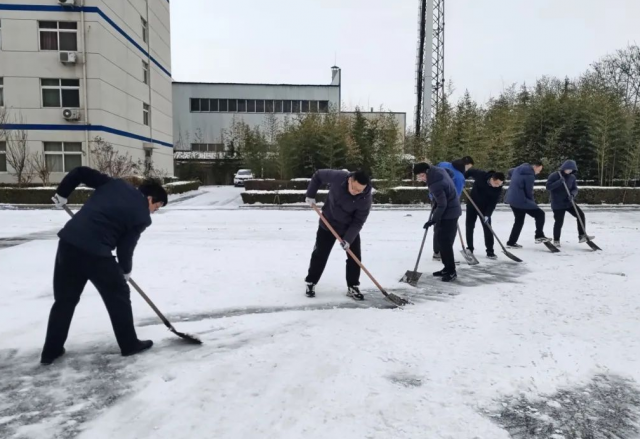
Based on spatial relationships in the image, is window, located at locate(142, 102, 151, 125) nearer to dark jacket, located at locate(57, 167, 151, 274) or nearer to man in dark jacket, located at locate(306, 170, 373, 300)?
→ man in dark jacket, located at locate(306, 170, 373, 300)

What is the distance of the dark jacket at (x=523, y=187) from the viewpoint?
28.1 feet

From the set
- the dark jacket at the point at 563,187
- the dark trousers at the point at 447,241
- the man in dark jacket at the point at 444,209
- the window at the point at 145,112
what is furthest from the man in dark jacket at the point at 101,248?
the window at the point at 145,112

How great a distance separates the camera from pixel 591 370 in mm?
3615

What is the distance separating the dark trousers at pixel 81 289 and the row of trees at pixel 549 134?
1901 cm

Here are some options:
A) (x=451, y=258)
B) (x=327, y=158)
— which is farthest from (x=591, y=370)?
(x=327, y=158)

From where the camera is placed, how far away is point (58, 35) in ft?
68.1

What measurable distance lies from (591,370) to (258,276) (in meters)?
4.07

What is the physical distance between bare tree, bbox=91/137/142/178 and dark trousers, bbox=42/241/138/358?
16920mm

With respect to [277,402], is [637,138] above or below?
above

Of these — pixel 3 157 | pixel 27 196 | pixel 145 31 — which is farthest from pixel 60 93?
pixel 145 31

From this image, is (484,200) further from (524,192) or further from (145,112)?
(145,112)

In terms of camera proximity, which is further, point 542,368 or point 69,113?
point 69,113

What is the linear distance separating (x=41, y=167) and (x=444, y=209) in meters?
19.7

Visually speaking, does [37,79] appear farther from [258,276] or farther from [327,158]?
[258,276]
